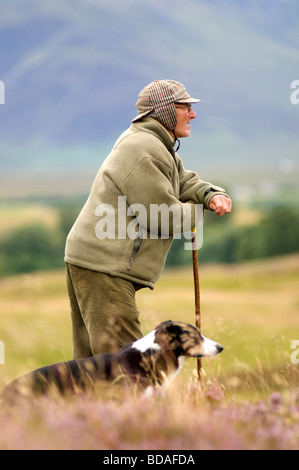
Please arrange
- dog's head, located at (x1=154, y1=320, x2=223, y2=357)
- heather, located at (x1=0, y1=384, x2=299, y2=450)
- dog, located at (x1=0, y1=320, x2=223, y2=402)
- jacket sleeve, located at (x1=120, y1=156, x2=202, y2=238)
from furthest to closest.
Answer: jacket sleeve, located at (x1=120, y1=156, x2=202, y2=238) → dog's head, located at (x1=154, y1=320, x2=223, y2=357) → dog, located at (x1=0, y1=320, x2=223, y2=402) → heather, located at (x1=0, y1=384, x2=299, y2=450)

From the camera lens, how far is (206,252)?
3731 cm

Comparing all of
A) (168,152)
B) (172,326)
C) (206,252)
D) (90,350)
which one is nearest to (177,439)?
(172,326)

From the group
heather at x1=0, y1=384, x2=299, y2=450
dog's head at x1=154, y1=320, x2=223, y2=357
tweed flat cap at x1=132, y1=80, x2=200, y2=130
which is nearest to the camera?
heather at x1=0, y1=384, x2=299, y2=450

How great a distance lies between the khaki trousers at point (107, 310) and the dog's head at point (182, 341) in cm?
53

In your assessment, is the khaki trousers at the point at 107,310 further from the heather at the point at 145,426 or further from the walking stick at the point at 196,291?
the heather at the point at 145,426

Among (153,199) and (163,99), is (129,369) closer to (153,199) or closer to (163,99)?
(153,199)

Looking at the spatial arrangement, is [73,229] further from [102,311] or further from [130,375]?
[130,375]

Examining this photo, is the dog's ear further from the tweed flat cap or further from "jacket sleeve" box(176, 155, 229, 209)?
the tweed flat cap

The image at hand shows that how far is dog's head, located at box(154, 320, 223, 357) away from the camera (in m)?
4.25

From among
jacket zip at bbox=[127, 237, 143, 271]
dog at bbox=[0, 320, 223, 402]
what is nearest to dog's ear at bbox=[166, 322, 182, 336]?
dog at bbox=[0, 320, 223, 402]

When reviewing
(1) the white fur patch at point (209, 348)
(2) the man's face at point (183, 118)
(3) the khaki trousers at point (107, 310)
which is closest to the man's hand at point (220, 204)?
(2) the man's face at point (183, 118)

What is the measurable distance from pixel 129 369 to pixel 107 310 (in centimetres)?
71

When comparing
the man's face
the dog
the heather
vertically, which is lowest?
the heather

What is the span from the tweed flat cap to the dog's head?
1565mm
